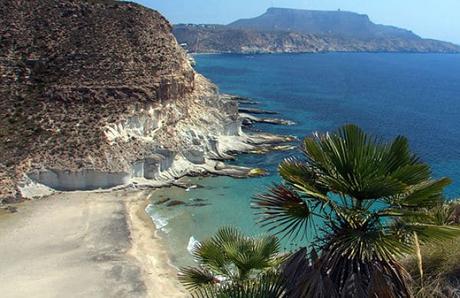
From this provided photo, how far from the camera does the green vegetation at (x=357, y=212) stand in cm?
705

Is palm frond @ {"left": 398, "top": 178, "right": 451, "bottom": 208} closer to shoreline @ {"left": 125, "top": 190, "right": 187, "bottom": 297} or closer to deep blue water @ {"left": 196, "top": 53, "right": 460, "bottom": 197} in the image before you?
shoreline @ {"left": 125, "top": 190, "right": 187, "bottom": 297}

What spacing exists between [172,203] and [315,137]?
90.6 ft

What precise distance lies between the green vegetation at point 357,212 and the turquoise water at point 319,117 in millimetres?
1345

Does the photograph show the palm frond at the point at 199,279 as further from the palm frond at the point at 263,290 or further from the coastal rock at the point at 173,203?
the coastal rock at the point at 173,203

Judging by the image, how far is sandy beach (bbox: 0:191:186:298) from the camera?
74.3ft

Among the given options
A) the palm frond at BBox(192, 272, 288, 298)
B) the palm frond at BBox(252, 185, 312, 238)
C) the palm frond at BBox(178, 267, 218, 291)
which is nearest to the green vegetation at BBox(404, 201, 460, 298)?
the palm frond at BBox(252, 185, 312, 238)

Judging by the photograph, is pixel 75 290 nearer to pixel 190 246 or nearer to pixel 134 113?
pixel 190 246

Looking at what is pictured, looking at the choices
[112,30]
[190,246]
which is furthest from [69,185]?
[112,30]

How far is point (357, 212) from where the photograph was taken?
7285mm

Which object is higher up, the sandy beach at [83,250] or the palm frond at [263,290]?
the palm frond at [263,290]

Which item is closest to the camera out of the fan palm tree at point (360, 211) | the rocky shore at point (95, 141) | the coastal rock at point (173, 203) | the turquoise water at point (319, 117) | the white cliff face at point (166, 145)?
the fan palm tree at point (360, 211)

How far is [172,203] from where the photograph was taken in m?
35.0

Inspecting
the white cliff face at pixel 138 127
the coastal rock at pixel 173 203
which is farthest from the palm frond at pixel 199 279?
the white cliff face at pixel 138 127

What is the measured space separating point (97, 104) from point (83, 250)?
1685 cm
